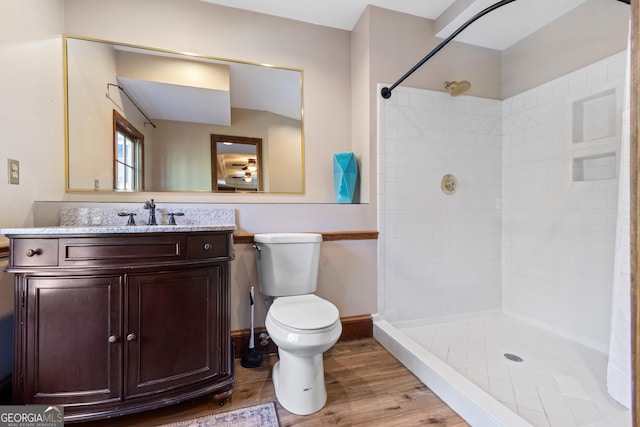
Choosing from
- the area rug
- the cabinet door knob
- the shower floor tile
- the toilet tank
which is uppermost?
the cabinet door knob

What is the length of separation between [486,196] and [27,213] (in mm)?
3044

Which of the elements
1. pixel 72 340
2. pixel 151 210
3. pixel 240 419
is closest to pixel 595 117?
pixel 240 419

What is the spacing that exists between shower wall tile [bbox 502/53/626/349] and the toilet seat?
5.67 feet

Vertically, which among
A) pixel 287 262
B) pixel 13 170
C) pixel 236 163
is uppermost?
pixel 236 163

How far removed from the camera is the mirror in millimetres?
1837

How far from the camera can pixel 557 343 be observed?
1.99 meters

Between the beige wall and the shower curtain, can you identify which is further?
the beige wall

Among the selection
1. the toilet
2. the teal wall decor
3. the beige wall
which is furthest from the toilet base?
the beige wall

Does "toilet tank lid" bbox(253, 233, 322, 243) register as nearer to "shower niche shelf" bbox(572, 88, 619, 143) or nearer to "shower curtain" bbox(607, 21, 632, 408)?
"shower curtain" bbox(607, 21, 632, 408)

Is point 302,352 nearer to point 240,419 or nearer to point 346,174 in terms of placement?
point 240,419

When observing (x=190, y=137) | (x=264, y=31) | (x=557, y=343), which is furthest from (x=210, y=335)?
(x=557, y=343)

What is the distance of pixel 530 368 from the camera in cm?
172

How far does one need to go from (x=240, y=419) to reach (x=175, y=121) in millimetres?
1761

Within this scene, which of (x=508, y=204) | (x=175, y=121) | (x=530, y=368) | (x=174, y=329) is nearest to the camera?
(x=174, y=329)
